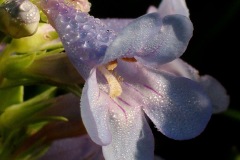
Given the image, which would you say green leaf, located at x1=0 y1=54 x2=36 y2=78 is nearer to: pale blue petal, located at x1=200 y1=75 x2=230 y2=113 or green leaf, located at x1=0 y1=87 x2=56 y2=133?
green leaf, located at x1=0 y1=87 x2=56 y2=133

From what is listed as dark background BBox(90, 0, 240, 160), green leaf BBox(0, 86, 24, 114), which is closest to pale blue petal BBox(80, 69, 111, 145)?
green leaf BBox(0, 86, 24, 114)

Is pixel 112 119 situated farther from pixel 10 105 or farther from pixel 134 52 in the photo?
pixel 10 105

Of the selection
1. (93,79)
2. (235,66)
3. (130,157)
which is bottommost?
(235,66)

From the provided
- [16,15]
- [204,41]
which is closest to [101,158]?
[16,15]

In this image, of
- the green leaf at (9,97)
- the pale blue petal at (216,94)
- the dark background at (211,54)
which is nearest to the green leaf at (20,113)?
the green leaf at (9,97)

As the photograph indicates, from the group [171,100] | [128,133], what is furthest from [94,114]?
[171,100]

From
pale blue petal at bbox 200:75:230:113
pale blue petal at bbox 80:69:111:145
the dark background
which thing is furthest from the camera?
the dark background
